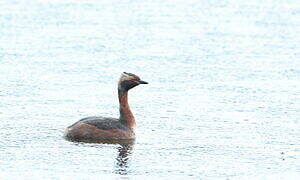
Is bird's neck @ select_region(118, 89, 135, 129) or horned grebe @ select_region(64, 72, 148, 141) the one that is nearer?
horned grebe @ select_region(64, 72, 148, 141)

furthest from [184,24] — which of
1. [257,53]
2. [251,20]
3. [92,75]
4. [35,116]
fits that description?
[35,116]

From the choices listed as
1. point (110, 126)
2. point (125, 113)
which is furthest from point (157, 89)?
point (110, 126)

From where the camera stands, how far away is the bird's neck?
18859 millimetres

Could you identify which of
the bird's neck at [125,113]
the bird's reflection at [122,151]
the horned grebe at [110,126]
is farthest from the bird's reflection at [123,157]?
the bird's neck at [125,113]

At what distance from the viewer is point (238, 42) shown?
32156 millimetres

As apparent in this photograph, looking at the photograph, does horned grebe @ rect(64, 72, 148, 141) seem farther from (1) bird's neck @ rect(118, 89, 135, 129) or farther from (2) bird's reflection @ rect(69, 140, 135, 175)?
(2) bird's reflection @ rect(69, 140, 135, 175)

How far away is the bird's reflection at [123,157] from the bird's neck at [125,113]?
2.28 ft

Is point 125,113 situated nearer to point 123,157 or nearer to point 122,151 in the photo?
point 122,151

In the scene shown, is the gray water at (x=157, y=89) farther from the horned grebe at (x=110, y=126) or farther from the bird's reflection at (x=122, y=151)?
the horned grebe at (x=110, y=126)

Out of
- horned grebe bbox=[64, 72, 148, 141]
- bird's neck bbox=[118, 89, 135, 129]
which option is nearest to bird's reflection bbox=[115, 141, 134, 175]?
horned grebe bbox=[64, 72, 148, 141]

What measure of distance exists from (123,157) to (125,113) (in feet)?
7.50

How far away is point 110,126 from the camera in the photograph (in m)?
18.5

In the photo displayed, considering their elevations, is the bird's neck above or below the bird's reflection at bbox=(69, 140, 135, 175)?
above

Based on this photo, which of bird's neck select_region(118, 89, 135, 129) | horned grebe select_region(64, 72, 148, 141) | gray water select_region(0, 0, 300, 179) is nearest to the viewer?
gray water select_region(0, 0, 300, 179)
